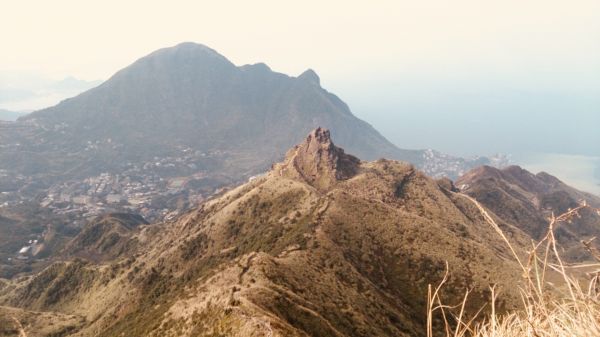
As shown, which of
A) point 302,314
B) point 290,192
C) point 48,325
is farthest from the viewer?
point 290,192

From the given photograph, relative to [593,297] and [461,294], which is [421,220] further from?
[593,297]

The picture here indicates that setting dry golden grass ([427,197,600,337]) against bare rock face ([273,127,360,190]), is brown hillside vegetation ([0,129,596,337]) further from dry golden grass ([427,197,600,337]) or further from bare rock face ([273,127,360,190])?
dry golden grass ([427,197,600,337])

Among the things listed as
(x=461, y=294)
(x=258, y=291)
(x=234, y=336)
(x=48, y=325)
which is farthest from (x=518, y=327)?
(x=48, y=325)

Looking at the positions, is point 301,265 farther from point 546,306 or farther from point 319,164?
point 546,306

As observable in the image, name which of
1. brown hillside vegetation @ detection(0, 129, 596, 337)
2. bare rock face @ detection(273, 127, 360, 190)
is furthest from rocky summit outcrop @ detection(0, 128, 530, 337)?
bare rock face @ detection(273, 127, 360, 190)

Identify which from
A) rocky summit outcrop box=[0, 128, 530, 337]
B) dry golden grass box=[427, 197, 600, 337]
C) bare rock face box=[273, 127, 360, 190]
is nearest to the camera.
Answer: dry golden grass box=[427, 197, 600, 337]

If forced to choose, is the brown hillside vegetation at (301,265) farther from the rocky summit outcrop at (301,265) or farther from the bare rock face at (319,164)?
the bare rock face at (319,164)
